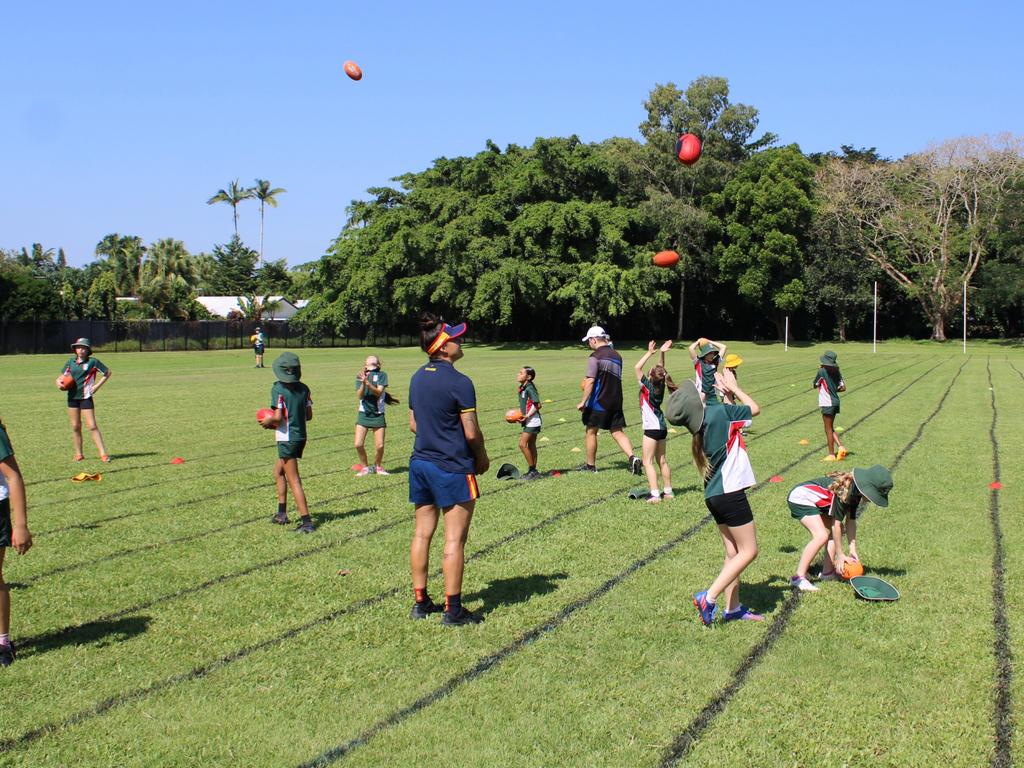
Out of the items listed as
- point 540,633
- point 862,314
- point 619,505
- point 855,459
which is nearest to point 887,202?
point 862,314

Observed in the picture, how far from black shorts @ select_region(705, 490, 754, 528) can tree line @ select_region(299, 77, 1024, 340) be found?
146 feet

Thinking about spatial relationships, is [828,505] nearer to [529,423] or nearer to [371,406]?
[529,423]

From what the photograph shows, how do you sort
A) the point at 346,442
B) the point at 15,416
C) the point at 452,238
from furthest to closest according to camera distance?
the point at 452,238 → the point at 15,416 → the point at 346,442

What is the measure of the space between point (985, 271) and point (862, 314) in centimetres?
836

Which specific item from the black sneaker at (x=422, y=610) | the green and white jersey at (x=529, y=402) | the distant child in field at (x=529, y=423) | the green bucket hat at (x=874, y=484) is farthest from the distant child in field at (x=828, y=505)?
the green and white jersey at (x=529, y=402)

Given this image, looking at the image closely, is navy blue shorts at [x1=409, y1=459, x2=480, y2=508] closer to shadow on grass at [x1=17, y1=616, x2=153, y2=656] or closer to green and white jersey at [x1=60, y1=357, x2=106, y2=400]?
shadow on grass at [x1=17, y1=616, x2=153, y2=656]

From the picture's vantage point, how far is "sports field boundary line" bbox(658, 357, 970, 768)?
13.8ft

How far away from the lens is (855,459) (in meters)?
12.6

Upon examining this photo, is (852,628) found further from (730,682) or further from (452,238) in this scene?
(452,238)

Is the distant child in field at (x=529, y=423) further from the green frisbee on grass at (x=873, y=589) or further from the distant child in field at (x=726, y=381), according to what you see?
the green frisbee on grass at (x=873, y=589)

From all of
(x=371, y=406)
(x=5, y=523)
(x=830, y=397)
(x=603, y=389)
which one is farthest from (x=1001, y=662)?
(x=371, y=406)

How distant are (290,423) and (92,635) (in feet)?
9.69

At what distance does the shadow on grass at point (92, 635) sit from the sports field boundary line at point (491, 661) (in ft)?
6.96

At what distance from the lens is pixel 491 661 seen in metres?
5.30
